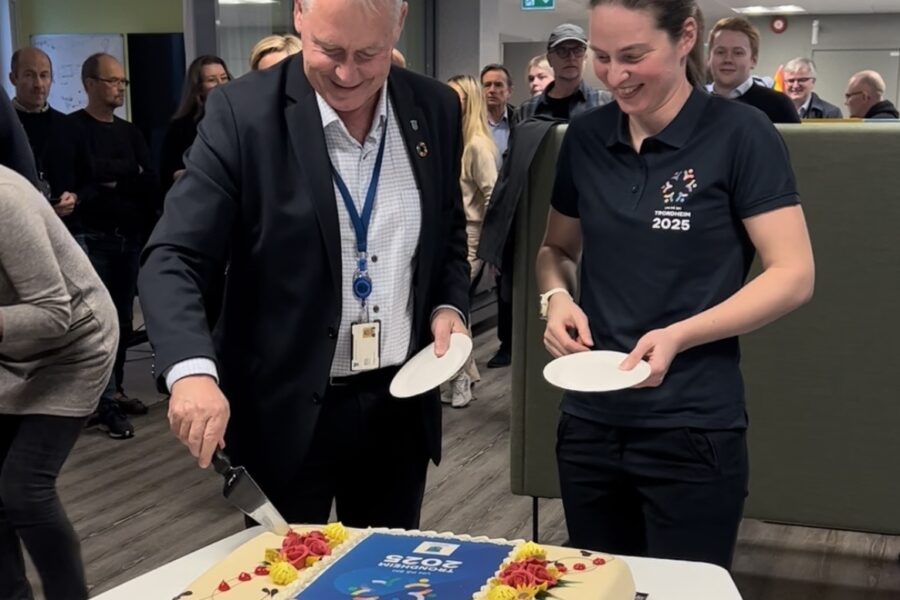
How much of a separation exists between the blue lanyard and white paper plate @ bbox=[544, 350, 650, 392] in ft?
0.96

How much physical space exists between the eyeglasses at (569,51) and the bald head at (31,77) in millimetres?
2202

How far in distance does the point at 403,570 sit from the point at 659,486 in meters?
0.44

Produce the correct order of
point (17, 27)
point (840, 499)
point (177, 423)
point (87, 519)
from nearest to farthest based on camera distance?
point (177, 423) → point (840, 499) → point (87, 519) → point (17, 27)

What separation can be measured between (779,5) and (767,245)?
13566 mm

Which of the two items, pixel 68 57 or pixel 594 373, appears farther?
pixel 68 57

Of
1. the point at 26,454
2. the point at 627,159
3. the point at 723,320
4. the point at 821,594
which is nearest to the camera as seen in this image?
the point at 723,320

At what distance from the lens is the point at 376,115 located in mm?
1457

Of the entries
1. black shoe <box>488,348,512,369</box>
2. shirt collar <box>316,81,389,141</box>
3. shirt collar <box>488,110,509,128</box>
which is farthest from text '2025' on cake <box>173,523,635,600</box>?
shirt collar <box>488,110,509,128</box>

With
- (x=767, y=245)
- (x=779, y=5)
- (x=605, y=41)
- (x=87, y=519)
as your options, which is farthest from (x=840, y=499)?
(x=779, y=5)

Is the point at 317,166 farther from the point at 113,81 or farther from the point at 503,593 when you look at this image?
the point at 113,81

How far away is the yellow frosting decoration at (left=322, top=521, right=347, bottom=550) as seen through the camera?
50.3 inches

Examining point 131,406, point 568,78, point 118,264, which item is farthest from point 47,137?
point 568,78

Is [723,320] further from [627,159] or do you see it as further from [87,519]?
[87,519]

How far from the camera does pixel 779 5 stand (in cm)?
1360
